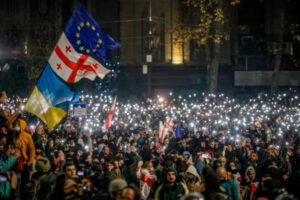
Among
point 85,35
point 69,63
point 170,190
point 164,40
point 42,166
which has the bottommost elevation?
point 170,190

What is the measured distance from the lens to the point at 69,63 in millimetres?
8664

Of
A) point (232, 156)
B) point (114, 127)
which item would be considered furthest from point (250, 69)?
point (232, 156)

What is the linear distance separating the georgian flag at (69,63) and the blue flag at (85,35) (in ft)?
0.44

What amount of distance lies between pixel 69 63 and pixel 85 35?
2.68ft

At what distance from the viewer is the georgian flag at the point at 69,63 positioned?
27.4 feet

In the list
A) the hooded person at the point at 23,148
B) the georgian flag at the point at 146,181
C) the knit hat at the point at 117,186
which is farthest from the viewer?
the hooded person at the point at 23,148

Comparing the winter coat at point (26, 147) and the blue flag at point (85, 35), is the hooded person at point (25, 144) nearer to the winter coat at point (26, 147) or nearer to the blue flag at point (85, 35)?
the winter coat at point (26, 147)

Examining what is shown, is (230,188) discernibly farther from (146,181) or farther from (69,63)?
(69,63)

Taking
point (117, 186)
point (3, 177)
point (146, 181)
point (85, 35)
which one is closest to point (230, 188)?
point (146, 181)

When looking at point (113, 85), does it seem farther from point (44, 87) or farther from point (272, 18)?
point (44, 87)

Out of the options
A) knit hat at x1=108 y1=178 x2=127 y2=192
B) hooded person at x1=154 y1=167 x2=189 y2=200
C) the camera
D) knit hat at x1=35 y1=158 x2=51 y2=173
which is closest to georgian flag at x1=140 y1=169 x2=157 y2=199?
hooded person at x1=154 y1=167 x2=189 y2=200

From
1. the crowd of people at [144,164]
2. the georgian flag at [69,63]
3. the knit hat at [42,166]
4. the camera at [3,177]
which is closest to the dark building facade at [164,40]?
the crowd of people at [144,164]

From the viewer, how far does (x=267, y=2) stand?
3641 cm

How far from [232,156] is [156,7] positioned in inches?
1052
